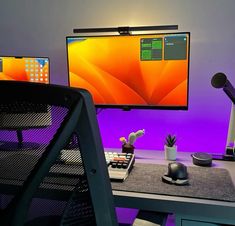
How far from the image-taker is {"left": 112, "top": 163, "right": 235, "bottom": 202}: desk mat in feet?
3.65

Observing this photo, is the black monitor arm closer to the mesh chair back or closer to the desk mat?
the desk mat

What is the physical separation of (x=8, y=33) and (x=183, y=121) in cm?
117

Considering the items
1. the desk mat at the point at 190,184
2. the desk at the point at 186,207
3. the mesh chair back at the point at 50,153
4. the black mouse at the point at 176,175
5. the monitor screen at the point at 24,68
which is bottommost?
the desk at the point at 186,207

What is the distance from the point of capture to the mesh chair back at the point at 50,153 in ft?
2.17

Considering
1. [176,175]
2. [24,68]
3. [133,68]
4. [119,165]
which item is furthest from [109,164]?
[24,68]

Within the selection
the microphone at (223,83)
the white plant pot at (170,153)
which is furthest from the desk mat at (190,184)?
the microphone at (223,83)

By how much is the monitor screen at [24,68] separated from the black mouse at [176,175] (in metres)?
0.88

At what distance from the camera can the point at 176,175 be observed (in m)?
1.22

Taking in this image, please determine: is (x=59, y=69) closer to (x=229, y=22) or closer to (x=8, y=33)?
(x=8, y=33)

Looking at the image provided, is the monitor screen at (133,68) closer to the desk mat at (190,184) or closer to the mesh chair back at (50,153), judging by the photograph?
the desk mat at (190,184)

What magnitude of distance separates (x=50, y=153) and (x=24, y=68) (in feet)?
3.95

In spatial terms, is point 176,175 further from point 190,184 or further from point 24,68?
point 24,68

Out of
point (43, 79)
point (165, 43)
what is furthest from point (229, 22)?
point (43, 79)

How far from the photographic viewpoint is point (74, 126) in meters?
0.68
